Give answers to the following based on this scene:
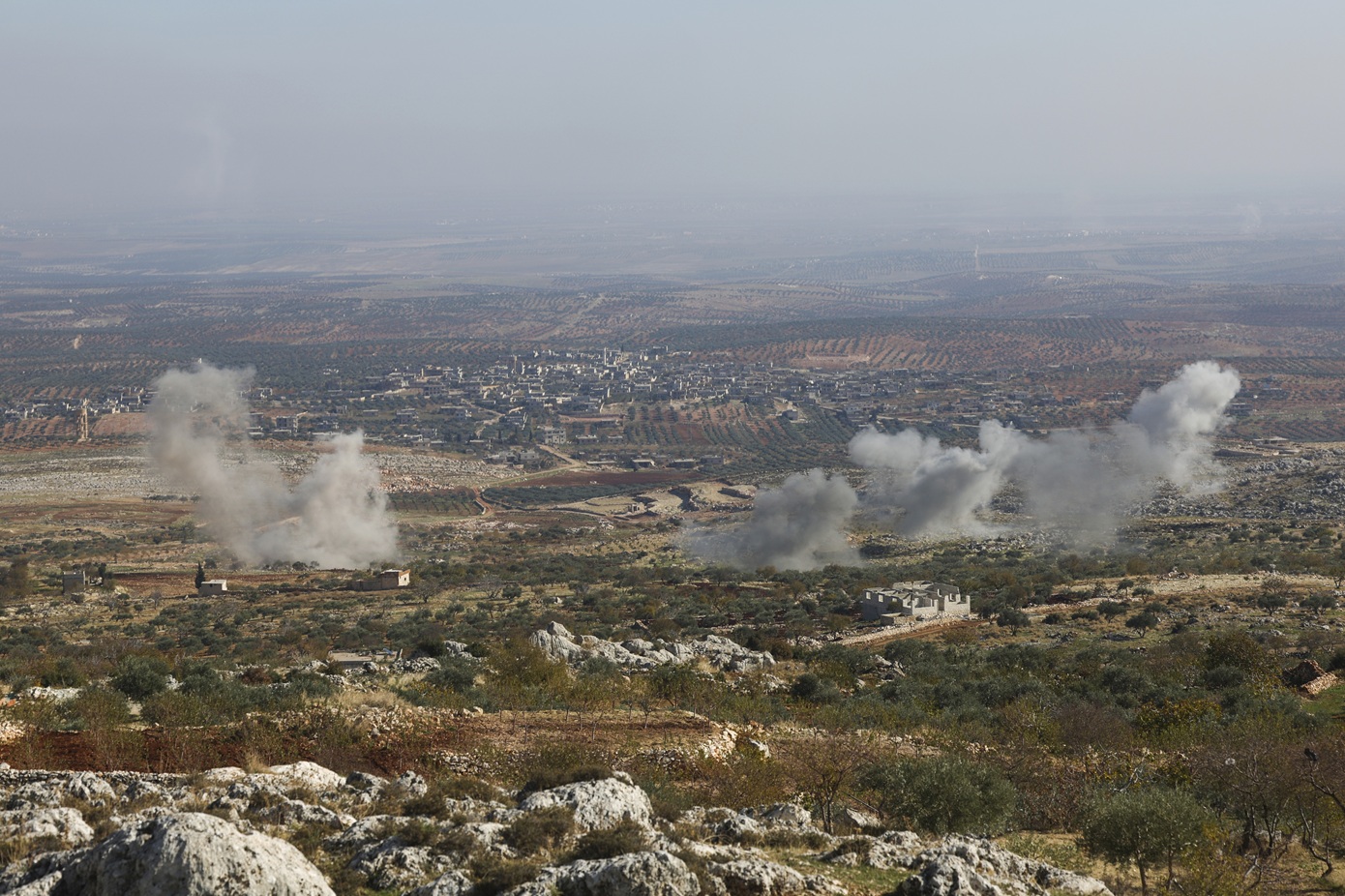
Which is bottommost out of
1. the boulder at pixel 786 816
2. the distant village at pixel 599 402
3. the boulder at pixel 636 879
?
the distant village at pixel 599 402


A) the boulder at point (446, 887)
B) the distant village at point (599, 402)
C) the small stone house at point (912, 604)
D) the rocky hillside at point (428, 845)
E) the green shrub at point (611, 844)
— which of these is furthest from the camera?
the distant village at point (599, 402)

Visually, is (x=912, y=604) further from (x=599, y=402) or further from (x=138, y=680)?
(x=599, y=402)

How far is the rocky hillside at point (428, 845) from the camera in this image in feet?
35.7

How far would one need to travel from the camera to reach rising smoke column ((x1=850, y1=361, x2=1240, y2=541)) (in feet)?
232

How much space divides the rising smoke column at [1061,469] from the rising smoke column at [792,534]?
5830 mm

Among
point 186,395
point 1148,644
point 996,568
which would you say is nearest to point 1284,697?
point 1148,644

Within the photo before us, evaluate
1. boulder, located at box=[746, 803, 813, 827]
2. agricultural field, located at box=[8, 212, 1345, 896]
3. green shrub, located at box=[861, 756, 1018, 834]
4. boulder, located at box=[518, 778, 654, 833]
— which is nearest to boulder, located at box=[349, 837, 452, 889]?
agricultural field, located at box=[8, 212, 1345, 896]

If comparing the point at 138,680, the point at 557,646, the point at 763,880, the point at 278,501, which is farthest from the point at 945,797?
the point at 278,501

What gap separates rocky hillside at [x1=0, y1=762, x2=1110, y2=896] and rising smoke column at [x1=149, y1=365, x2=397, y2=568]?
144ft

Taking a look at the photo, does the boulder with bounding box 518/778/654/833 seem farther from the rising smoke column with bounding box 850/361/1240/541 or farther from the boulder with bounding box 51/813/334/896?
the rising smoke column with bounding box 850/361/1240/541

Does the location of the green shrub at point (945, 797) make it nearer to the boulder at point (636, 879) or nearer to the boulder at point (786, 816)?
the boulder at point (786, 816)

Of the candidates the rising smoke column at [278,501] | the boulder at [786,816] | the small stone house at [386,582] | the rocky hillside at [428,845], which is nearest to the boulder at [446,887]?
the rocky hillside at [428,845]

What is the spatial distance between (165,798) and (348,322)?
181 metres

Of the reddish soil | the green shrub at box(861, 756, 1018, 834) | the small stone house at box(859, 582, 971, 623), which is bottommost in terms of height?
the reddish soil
